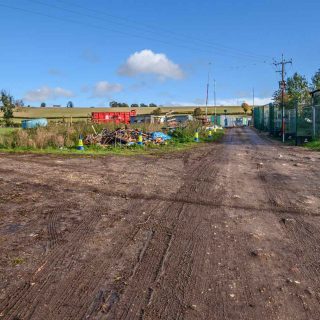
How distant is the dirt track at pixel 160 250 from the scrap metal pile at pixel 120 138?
13990 millimetres

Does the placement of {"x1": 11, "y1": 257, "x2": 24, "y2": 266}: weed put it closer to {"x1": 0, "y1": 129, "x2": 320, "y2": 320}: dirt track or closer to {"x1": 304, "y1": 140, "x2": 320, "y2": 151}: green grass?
{"x1": 0, "y1": 129, "x2": 320, "y2": 320}: dirt track

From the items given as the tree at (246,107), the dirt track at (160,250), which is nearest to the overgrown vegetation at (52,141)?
the dirt track at (160,250)

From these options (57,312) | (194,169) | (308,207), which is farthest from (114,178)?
(57,312)

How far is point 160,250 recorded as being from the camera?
219 inches

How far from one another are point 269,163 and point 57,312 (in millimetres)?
12600

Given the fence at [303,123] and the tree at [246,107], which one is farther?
the tree at [246,107]

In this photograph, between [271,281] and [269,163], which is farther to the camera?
[269,163]

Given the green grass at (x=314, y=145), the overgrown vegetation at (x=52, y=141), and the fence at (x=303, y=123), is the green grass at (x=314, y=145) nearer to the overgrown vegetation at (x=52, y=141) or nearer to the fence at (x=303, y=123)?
the fence at (x=303, y=123)

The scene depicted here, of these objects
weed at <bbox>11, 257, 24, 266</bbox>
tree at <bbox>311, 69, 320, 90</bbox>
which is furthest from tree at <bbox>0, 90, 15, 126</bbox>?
weed at <bbox>11, 257, 24, 266</bbox>

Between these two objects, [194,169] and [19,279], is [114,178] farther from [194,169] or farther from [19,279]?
[19,279]

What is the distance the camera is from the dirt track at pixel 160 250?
4.03 metres


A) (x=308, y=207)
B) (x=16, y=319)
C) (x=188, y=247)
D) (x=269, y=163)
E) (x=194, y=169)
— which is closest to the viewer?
(x=16, y=319)

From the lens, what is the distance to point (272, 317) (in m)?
3.79

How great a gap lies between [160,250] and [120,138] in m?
19.8
